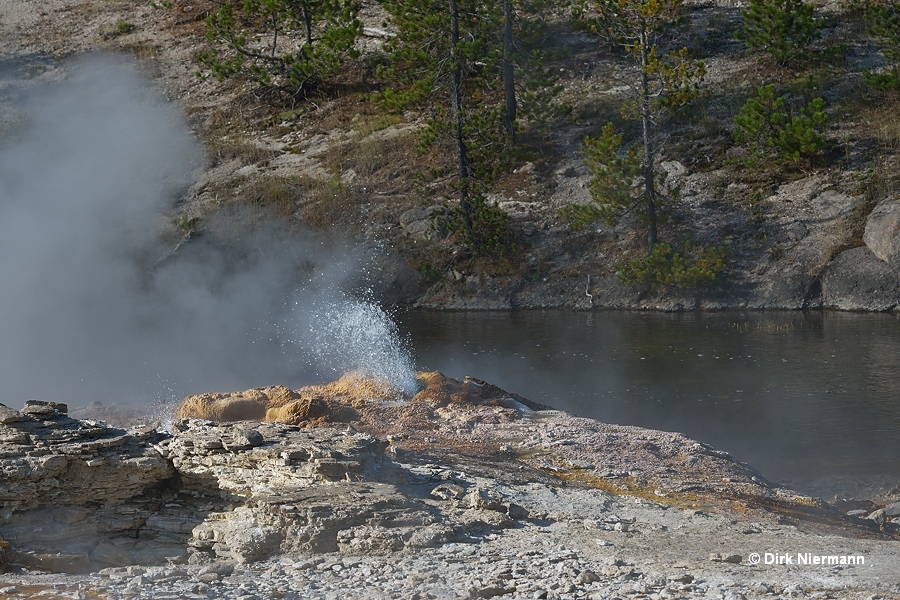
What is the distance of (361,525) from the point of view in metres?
7.57

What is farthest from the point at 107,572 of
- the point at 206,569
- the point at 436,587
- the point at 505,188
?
the point at 505,188

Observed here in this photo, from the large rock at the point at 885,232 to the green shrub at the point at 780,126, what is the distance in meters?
2.45

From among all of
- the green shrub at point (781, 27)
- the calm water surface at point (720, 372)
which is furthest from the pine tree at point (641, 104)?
the green shrub at point (781, 27)

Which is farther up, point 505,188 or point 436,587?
point 436,587

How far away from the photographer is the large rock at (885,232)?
81.8 feet

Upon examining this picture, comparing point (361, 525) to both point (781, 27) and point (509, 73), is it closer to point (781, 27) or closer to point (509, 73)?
point (509, 73)

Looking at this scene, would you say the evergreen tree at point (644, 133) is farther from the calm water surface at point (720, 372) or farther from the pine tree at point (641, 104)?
the calm water surface at point (720, 372)

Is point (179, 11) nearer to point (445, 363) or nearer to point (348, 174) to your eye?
point (348, 174)

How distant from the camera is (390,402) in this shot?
13.3 meters

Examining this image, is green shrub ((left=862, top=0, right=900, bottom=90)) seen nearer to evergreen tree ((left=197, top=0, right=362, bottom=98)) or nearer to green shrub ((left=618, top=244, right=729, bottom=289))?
green shrub ((left=618, top=244, right=729, bottom=289))

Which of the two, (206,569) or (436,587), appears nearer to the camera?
(436,587)

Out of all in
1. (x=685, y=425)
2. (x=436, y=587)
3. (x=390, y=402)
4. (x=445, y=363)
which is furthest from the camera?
(x=445, y=363)

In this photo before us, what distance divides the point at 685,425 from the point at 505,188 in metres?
16.8

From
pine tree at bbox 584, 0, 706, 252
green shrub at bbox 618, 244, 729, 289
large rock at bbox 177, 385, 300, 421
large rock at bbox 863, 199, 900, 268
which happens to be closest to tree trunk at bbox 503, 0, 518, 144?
pine tree at bbox 584, 0, 706, 252
